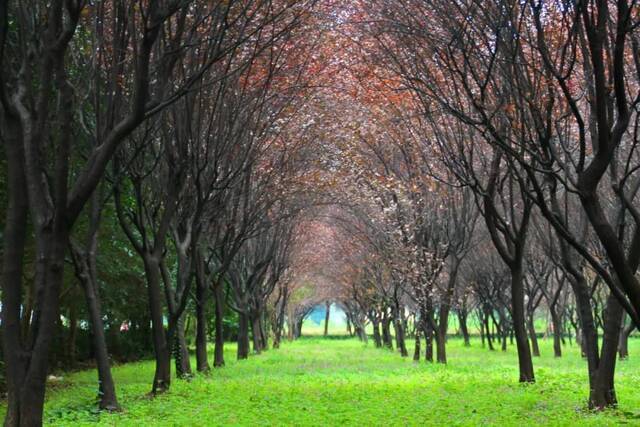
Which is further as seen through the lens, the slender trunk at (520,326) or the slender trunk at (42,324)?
the slender trunk at (520,326)

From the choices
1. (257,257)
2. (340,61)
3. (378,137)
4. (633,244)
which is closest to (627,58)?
(633,244)

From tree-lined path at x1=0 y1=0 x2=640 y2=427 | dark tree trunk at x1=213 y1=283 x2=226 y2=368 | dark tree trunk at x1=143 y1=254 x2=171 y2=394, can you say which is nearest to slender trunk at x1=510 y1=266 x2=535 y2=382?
tree-lined path at x1=0 y1=0 x2=640 y2=427

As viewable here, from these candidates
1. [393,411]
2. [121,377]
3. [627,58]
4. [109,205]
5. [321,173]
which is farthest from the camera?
[321,173]

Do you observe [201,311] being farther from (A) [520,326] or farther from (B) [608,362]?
(B) [608,362]

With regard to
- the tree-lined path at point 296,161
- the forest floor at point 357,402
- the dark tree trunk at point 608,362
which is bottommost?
the forest floor at point 357,402

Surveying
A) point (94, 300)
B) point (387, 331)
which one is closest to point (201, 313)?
point (94, 300)

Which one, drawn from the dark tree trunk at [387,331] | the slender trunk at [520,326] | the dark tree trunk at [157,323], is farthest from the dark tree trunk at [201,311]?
the dark tree trunk at [387,331]

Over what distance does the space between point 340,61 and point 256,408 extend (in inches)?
330

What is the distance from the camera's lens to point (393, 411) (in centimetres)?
1269

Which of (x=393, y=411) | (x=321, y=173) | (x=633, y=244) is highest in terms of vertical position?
Answer: (x=321, y=173)

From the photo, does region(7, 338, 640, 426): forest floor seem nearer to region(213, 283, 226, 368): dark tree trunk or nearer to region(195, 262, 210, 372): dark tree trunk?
region(195, 262, 210, 372): dark tree trunk

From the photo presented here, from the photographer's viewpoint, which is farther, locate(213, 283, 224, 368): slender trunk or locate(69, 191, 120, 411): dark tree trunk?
locate(213, 283, 224, 368): slender trunk

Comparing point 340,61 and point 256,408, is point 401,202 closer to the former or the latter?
point 340,61

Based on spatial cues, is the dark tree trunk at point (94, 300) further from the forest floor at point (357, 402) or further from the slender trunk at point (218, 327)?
the slender trunk at point (218, 327)
